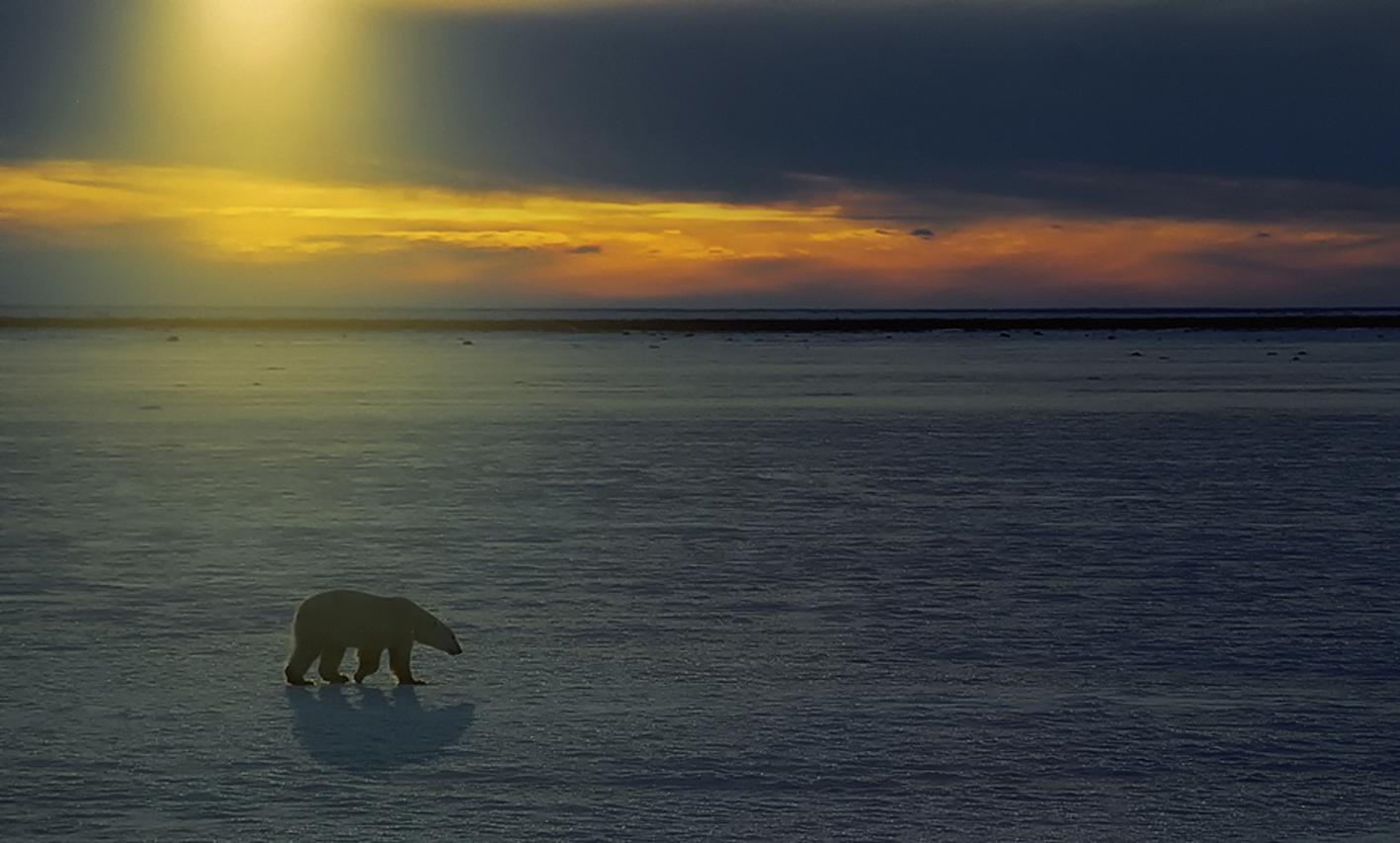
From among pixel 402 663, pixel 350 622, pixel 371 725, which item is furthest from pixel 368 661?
pixel 371 725

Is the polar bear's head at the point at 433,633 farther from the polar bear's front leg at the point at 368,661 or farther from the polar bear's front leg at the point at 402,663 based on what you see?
the polar bear's front leg at the point at 368,661

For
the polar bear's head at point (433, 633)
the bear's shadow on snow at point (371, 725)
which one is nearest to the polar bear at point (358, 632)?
the polar bear's head at point (433, 633)

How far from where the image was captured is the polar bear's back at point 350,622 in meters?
9.16

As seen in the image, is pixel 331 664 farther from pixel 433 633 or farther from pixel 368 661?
pixel 433 633

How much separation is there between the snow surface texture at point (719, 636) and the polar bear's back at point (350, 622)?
0.27 metres

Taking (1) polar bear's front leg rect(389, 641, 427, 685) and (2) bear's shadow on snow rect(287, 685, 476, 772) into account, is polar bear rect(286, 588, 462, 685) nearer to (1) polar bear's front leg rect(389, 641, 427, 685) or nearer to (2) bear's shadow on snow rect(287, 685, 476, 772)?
(1) polar bear's front leg rect(389, 641, 427, 685)

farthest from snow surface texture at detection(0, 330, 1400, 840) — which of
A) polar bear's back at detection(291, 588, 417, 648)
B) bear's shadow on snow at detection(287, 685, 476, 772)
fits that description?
polar bear's back at detection(291, 588, 417, 648)

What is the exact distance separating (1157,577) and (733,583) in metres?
3.01

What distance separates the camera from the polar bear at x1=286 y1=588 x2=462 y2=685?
9.17 m

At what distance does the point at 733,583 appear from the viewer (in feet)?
42.0

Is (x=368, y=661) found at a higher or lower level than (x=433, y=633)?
lower

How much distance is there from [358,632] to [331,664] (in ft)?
0.74

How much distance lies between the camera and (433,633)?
31.1ft

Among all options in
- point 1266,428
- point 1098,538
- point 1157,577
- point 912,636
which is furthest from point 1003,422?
point 912,636
